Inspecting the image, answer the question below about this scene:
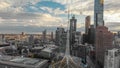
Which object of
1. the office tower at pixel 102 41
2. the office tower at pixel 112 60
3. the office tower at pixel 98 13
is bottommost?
the office tower at pixel 112 60

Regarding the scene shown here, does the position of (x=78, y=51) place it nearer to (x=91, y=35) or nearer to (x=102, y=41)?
(x=102, y=41)

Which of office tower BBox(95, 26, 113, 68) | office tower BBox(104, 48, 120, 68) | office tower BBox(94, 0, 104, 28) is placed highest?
office tower BBox(94, 0, 104, 28)

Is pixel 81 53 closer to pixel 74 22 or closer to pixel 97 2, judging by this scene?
pixel 74 22

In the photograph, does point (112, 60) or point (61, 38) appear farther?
point (61, 38)

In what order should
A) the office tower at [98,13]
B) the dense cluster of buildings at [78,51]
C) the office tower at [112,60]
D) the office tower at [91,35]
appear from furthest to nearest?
the office tower at [98,13]
the office tower at [91,35]
the dense cluster of buildings at [78,51]
the office tower at [112,60]

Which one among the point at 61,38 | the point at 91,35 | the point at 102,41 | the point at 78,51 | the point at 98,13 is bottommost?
the point at 78,51

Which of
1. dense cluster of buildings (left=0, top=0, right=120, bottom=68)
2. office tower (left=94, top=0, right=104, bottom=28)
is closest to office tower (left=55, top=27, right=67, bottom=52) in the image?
dense cluster of buildings (left=0, top=0, right=120, bottom=68)

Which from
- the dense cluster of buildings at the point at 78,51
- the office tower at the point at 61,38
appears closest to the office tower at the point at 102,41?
the dense cluster of buildings at the point at 78,51

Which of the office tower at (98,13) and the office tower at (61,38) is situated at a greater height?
the office tower at (98,13)

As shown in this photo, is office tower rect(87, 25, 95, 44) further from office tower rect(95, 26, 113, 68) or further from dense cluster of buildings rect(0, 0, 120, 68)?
office tower rect(95, 26, 113, 68)

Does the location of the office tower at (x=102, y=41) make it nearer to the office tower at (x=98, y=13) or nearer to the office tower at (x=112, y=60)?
the office tower at (x=112, y=60)

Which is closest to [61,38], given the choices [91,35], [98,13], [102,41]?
[91,35]
